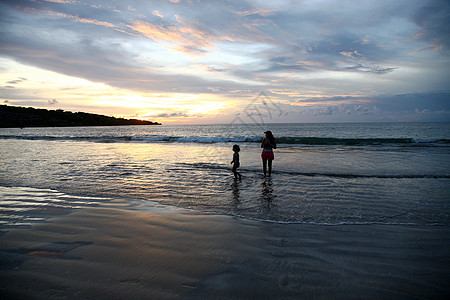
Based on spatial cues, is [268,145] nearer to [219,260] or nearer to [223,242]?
[223,242]

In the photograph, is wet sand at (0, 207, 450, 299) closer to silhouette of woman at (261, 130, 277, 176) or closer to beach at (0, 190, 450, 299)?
beach at (0, 190, 450, 299)

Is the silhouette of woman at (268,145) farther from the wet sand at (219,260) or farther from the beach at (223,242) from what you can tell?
the wet sand at (219,260)

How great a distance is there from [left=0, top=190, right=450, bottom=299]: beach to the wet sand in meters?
0.01

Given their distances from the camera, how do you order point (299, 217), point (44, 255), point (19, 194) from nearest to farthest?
point (44, 255), point (299, 217), point (19, 194)

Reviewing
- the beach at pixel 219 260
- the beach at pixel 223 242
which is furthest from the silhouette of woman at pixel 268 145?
the beach at pixel 219 260

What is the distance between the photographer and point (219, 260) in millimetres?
3252

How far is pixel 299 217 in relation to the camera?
16.7 feet

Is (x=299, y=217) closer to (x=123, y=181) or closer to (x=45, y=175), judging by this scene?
(x=123, y=181)

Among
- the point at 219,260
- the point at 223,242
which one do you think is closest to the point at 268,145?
the point at 223,242

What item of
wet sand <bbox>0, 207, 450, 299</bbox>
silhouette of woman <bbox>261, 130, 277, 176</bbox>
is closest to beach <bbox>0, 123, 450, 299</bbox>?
wet sand <bbox>0, 207, 450, 299</bbox>

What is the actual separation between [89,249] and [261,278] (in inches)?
101

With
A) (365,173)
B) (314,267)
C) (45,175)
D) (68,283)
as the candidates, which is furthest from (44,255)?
(365,173)

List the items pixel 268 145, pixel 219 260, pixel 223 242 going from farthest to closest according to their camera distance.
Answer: pixel 268 145 → pixel 223 242 → pixel 219 260

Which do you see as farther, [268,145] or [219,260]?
[268,145]
